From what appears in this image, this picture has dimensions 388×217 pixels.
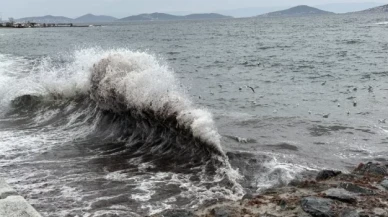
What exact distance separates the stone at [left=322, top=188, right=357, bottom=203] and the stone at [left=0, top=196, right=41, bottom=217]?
395 centimetres

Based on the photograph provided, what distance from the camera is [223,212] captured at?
5.70 m

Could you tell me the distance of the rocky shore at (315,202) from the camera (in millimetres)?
5484

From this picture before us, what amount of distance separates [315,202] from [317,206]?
0.11 metres

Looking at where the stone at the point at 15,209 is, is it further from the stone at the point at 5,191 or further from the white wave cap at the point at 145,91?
the white wave cap at the point at 145,91

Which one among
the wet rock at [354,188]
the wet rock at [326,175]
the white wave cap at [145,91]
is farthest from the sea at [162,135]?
the wet rock at [354,188]

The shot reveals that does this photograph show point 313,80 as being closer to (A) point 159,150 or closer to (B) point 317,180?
(A) point 159,150

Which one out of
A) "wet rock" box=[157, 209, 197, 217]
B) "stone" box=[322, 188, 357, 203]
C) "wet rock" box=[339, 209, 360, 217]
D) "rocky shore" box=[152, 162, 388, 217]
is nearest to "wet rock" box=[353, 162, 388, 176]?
"rocky shore" box=[152, 162, 388, 217]

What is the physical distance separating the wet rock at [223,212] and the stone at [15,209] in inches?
92.8

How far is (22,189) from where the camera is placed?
24.2 feet

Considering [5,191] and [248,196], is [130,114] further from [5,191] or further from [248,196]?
[5,191]

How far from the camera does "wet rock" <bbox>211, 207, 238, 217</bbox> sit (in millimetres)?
5619

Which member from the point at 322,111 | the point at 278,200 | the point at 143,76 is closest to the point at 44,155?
the point at 143,76

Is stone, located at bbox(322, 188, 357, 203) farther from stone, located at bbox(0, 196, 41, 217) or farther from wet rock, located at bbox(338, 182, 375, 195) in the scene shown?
stone, located at bbox(0, 196, 41, 217)

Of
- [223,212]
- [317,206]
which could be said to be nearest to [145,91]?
[223,212]
